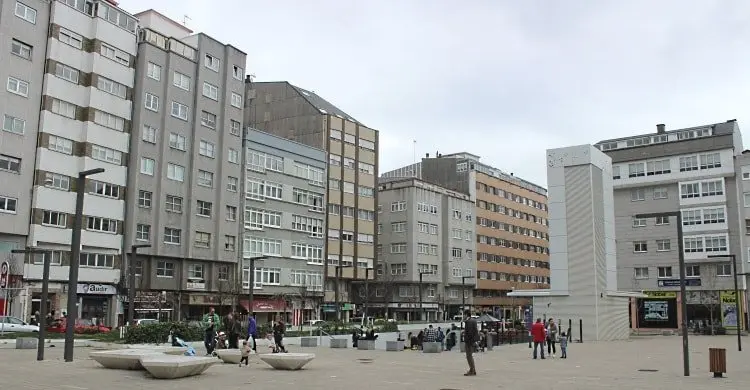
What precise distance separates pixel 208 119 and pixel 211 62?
5047 mm

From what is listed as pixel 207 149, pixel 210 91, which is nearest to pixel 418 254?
pixel 207 149

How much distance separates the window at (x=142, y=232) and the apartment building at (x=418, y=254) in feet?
98.8

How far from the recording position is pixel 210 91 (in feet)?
206

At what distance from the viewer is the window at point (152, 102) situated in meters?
57.3

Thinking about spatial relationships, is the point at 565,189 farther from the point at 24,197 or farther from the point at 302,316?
the point at 24,197

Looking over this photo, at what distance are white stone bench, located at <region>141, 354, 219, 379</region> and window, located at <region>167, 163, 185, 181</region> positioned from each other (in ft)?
142

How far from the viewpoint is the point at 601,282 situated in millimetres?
47406

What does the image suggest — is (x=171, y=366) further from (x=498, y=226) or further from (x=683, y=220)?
(x=498, y=226)

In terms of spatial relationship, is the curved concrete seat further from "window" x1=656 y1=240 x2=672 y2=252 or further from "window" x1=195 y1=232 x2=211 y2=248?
"window" x1=656 y1=240 x2=672 y2=252

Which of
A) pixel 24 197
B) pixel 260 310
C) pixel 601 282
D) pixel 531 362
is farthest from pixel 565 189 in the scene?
pixel 24 197

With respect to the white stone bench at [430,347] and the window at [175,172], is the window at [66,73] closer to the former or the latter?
the window at [175,172]

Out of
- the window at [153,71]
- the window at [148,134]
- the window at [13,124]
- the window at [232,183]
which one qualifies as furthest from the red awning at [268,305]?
the window at [13,124]

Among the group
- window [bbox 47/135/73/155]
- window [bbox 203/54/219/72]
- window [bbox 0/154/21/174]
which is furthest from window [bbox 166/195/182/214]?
window [bbox 0/154/21/174]

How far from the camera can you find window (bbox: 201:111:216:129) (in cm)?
6188
